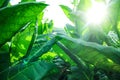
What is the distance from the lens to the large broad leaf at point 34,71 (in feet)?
2.26

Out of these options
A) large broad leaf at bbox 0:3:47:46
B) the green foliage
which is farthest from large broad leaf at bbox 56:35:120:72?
large broad leaf at bbox 0:3:47:46

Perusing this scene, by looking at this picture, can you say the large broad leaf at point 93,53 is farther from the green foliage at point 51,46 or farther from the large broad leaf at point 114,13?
the large broad leaf at point 114,13

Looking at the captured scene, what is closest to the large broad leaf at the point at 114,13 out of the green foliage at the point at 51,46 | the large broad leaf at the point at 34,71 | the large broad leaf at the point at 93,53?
the green foliage at the point at 51,46

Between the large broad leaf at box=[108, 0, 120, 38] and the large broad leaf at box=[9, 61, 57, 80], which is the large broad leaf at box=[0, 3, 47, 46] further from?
the large broad leaf at box=[108, 0, 120, 38]

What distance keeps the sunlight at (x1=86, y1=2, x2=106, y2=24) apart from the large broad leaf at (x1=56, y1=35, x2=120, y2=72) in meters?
0.08

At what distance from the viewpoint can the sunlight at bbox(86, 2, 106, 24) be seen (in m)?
0.70

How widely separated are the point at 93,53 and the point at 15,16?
0.24m

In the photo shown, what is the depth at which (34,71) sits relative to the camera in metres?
0.71

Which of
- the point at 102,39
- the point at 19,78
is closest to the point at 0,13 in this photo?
the point at 19,78

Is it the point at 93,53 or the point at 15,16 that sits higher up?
the point at 15,16

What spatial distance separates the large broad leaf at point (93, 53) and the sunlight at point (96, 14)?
0.27 feet

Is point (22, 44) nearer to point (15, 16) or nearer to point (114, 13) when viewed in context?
point (15, 16)

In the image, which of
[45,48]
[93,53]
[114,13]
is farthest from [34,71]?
[114,13]

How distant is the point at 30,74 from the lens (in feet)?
2.29
